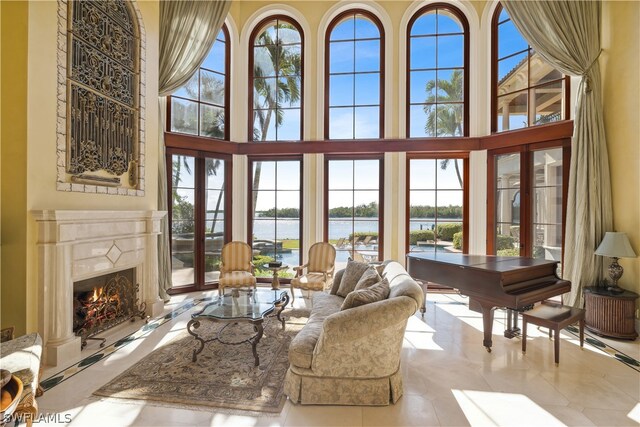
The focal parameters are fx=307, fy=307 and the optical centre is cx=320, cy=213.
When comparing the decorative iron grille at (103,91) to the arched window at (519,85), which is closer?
the decorative iron grille at (103,91)

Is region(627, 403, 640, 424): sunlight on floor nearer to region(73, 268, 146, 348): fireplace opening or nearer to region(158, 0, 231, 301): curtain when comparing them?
region(73, 268, 146, 348): fireplace opening

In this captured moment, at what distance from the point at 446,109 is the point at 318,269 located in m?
Answer: 3.88

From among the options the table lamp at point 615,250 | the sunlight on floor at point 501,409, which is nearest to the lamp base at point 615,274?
the table lamp at point 615,250

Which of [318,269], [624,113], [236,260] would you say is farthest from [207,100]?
[624,113]

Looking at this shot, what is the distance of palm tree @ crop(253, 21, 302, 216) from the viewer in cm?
623

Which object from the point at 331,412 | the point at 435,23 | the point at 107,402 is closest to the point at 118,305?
the point at 107,402

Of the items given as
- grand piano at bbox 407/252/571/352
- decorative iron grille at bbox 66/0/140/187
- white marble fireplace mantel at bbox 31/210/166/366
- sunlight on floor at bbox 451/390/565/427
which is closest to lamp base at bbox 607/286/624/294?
grand piano at bbox 407/252/571/352

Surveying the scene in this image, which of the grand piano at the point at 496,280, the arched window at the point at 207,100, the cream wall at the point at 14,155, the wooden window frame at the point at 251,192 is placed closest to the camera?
the cream wall at the point at 14,155

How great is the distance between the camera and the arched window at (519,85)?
4906 mm

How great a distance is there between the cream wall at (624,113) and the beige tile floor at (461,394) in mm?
1469

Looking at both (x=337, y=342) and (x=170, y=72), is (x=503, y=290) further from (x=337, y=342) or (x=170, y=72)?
(x=170, y=72)

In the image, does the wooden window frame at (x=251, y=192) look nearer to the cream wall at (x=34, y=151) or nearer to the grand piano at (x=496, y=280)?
the grand piano at (x=496, y=280)

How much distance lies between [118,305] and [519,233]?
6276mm

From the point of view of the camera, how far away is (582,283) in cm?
415
